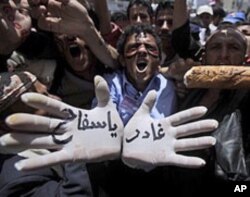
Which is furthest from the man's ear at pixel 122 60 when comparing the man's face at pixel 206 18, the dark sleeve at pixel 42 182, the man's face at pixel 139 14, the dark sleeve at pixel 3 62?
the man's face at pixel 206 18

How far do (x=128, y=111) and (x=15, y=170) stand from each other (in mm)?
373

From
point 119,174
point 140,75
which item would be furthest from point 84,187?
point 140,75

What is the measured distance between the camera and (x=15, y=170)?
3.95 feet

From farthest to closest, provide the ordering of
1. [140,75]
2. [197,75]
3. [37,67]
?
[37,67]
[140,75]
[197,75]

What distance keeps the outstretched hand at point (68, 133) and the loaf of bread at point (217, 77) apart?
Answer: 29 centimetres

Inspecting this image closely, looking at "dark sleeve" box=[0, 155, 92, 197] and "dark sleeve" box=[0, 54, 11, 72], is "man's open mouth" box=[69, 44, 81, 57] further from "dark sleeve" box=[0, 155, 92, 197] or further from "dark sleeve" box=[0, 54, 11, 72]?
"dark sleeve" box=[0, 155, 92, 197]

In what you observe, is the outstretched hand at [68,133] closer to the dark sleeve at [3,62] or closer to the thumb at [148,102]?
the thumb at [148,102]

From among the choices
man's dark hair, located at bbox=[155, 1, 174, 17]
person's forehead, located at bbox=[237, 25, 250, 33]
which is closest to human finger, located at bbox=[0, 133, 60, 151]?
man's dark hair, located at bbox=[155, 1, 174, 17]

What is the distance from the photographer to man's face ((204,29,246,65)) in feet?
5.01

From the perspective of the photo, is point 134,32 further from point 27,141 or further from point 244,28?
point 244,28

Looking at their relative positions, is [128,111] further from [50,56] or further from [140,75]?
[50,56]

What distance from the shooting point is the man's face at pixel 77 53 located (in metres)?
1.60

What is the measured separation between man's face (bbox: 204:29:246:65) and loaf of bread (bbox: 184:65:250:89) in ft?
0.55

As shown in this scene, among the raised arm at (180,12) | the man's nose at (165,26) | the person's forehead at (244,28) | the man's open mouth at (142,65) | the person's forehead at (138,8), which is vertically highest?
the raised arm at (180,12)
